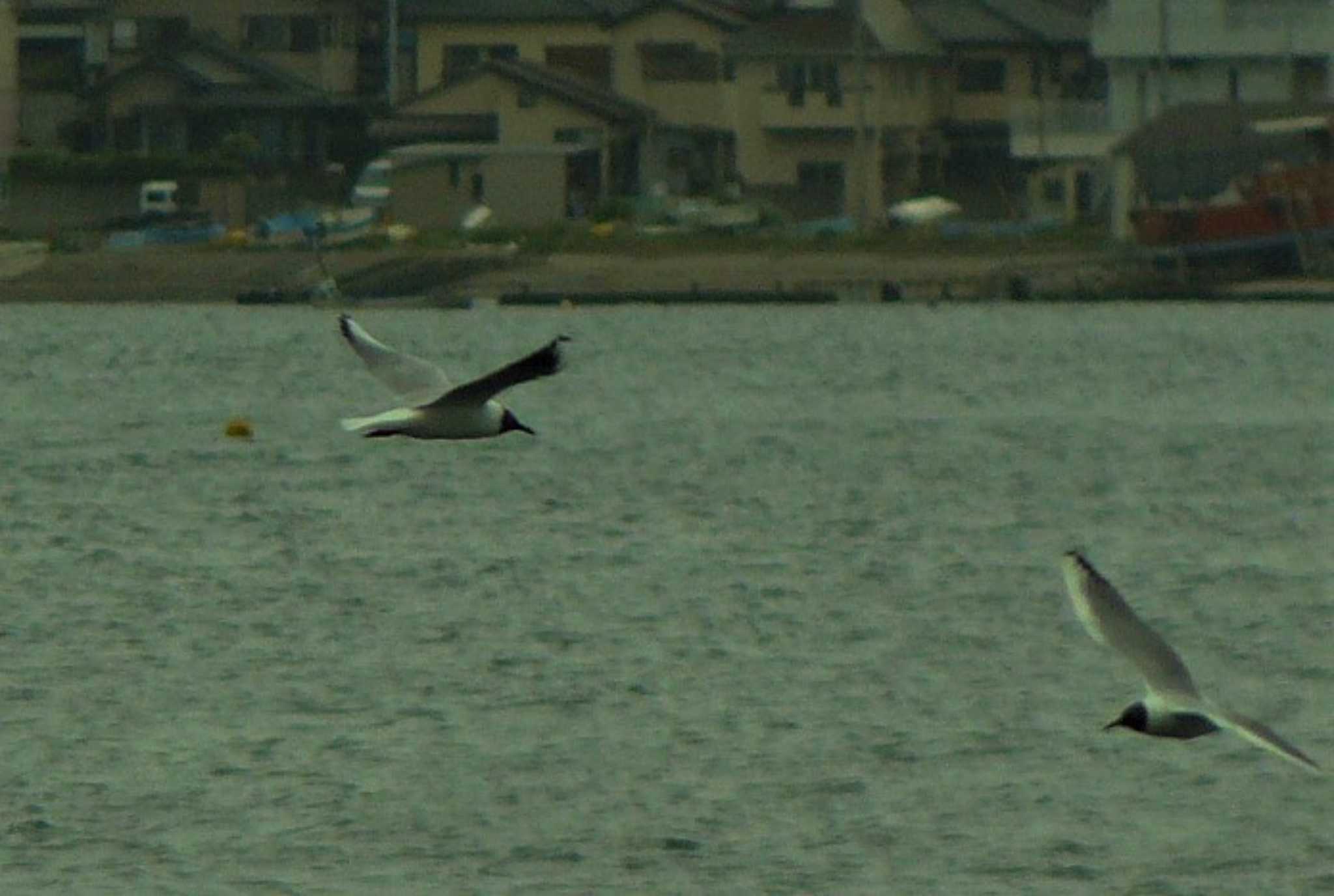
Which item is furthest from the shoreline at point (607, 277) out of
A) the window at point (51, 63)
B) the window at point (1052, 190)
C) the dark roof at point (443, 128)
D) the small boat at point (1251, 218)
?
the window at point (51, 63)

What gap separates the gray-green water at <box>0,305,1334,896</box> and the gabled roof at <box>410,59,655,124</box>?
81.3 ft

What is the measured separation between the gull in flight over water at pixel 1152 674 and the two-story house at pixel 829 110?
56827 millimetres

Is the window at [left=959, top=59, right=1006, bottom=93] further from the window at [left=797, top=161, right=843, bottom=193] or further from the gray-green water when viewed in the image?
the gray-green water

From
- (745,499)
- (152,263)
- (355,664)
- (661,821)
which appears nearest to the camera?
(661,821)

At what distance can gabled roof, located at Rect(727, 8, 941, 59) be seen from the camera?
67.1 m

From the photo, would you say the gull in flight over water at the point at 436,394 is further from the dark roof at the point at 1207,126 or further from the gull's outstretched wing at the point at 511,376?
the dark roof at the point at 1207,126

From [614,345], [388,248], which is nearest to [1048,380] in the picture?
[614,345]

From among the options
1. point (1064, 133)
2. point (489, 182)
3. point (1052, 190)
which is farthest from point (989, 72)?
point (489, 182)

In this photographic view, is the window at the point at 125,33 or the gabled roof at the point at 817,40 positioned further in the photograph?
the window at the point at 125,33

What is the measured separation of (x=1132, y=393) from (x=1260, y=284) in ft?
43.2

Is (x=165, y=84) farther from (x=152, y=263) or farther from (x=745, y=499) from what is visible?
(x=745, y=499)

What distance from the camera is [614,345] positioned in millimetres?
53062

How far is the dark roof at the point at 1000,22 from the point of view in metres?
68.0

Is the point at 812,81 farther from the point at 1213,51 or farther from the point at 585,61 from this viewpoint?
the point at 1213,51
